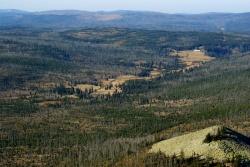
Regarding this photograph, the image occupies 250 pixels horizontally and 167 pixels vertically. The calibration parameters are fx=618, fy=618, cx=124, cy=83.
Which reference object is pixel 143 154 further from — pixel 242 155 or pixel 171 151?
pixel 242 155

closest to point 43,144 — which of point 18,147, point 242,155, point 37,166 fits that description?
point 18,147

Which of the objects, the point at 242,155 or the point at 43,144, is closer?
the point at 242,155

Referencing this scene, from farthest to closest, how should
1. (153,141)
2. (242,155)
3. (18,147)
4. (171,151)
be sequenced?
(18,147) < (153,141) < (171,151) < (242,155)

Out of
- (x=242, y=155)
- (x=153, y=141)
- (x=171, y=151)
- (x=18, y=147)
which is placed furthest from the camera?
(x=18, y=147)

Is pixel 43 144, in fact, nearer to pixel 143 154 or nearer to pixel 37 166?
pixel 37 166

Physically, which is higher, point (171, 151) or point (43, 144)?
point (171, 151)

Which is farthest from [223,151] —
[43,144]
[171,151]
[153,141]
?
[43,144]
